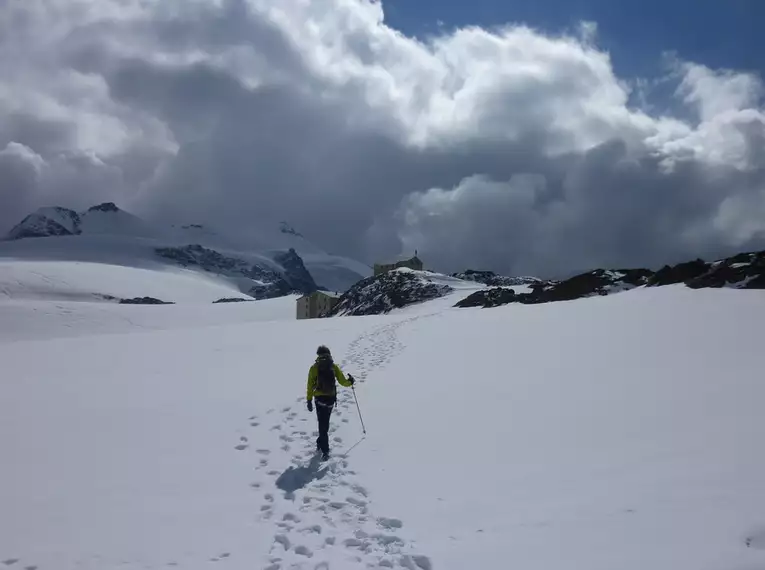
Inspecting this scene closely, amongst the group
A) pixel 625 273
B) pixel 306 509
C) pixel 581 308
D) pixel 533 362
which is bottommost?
pixel 306 509

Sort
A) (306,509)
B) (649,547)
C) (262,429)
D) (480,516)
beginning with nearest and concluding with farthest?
(649,547)
(480,516)
(306,509)
(262,429)

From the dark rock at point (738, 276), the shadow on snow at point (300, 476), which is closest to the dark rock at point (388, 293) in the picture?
the dark rock at point (738, 276)

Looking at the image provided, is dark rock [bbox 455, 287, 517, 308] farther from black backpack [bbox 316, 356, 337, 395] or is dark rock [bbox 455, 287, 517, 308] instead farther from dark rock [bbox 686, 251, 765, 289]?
black backpack [bbox 316, 356, 337, 395]

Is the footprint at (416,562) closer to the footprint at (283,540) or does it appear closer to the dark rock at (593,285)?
the footprint at (283,540)

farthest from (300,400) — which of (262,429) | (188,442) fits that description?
(188,442)

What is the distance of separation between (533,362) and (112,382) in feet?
47.3

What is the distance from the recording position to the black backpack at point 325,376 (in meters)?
10.1

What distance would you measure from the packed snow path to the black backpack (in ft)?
3.92

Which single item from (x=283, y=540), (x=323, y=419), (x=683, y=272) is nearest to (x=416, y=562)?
(x=283, y=540)

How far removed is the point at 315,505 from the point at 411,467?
1.99 metres

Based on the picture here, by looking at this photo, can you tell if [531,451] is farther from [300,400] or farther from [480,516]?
[300,400]

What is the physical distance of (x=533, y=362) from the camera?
17.5 m

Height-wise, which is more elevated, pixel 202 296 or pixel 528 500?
pixel 202 296

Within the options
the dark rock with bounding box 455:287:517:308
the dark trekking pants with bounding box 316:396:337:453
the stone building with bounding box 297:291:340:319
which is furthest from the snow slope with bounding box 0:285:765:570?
the stone building with bounding box 297:291:340:319
